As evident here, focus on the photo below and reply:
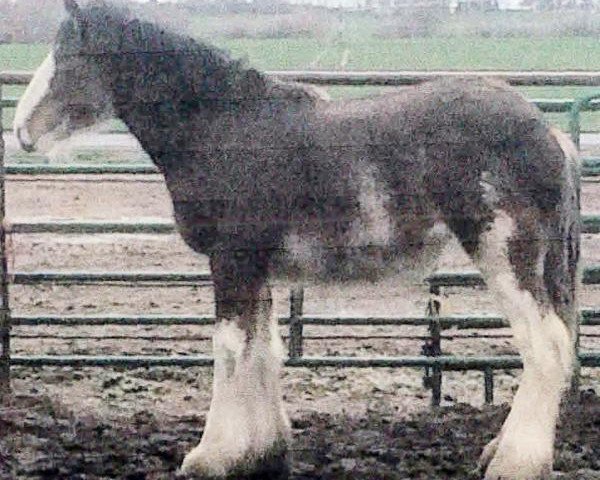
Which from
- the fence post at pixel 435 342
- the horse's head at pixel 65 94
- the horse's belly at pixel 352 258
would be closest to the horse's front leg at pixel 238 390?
the horse's belly at pixel 352 258

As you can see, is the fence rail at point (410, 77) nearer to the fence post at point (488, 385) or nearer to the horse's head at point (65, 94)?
the horse's head at point (65, 94)

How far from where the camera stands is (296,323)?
4090mm

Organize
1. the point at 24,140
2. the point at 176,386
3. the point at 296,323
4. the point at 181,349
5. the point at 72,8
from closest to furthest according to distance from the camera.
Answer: the point at 72,8, the point at 24,140, the point at 296,323, the point at 176,386, the point at 181,349

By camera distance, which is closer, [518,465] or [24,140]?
[518,465]

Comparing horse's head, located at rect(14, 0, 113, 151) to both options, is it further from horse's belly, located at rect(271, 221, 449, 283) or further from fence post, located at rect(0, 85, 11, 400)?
fence post, located at rect(0, 85, 11, 400)

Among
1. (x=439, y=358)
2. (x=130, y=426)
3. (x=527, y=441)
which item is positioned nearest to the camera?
(x=527, y=441)

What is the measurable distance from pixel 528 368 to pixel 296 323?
40.3 inches

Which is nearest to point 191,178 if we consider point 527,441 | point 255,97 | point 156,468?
point 255,97

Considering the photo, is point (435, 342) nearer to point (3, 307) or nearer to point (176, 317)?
point (176, 317)

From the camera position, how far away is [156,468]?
133 inches

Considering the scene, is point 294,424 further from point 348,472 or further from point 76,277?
point 76,277

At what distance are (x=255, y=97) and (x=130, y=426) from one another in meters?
1.11

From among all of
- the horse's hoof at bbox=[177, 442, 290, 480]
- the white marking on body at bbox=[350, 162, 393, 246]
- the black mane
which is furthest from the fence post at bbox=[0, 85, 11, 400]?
the white marking on body at bbox=[350, 162, 393, 246]

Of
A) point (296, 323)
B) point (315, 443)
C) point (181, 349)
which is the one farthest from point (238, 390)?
point (181, 349)
